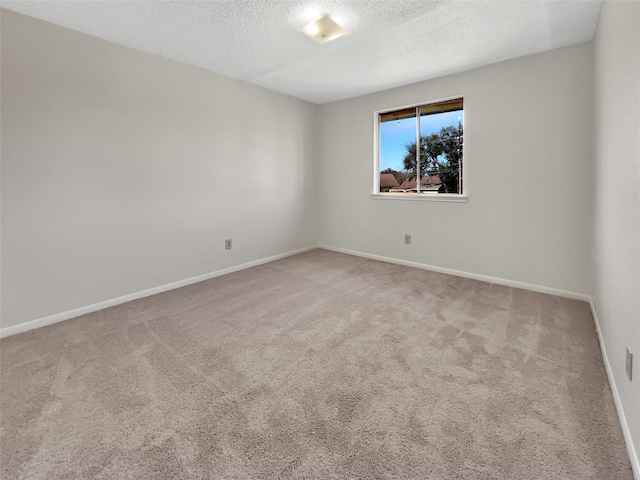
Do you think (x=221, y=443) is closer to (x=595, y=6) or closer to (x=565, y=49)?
(x=595, y=6)

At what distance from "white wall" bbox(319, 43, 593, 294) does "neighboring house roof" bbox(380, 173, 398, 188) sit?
0.90 feet

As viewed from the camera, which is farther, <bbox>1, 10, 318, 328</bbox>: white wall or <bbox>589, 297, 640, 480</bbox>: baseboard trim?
<bbox>1, 10, 318, 328</bbox>: white wall

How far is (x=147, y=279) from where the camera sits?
10.4 ft

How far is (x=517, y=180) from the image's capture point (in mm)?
3205

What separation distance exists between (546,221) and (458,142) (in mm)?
1322

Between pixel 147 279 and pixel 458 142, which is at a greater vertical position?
pixel 458 142

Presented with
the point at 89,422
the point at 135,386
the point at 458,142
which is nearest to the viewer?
the point at 89,422

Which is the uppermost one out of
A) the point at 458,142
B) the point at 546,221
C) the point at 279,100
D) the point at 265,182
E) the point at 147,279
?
the point at 279,100

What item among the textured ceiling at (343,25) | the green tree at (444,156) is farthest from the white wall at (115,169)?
the green tree at (444,156)

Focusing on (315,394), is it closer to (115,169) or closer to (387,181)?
(115,169)

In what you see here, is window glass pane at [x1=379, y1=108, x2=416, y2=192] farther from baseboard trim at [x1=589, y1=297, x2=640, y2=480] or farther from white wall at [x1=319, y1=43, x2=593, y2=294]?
baseboard trim at [x1=589, y1=297, x2=640, y2=480]

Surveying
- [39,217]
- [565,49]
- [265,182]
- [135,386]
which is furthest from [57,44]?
[565,49]

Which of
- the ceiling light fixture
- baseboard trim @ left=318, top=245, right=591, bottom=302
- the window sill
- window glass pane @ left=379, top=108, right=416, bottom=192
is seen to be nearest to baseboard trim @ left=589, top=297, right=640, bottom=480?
baseboard trim @ left=318, top=245, right=591, bottom=302

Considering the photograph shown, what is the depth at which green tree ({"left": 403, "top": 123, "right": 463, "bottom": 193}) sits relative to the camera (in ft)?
12.3
